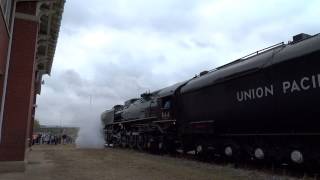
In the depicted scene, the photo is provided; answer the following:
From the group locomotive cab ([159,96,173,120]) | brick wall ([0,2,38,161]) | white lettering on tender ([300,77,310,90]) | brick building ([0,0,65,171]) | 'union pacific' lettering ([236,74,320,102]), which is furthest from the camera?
locomotive cab ([159,96,173,120])

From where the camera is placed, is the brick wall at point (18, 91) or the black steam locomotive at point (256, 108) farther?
the brick wall at point (18, 91)

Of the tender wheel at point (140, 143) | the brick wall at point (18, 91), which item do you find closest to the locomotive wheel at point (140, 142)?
the tender wheel at point (140, 143)

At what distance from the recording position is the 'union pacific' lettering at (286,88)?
1051 centimetres

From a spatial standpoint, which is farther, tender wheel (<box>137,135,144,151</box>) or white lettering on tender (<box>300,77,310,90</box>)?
tender wheel (<box>137,135,144,151</box>)

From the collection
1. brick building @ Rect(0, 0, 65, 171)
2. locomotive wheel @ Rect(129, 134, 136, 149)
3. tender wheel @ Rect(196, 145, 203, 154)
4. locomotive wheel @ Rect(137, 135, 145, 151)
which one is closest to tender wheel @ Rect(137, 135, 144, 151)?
locomotive wheel @ Rect(137, 135, 145, 151)

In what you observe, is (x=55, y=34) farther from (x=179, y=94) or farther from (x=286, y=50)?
(x=286, y=50)

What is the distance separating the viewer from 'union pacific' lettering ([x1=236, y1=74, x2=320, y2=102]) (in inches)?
414

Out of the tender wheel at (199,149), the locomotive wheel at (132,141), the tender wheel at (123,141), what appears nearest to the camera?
the tender wheel at (199,149)

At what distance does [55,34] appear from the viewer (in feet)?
61.4

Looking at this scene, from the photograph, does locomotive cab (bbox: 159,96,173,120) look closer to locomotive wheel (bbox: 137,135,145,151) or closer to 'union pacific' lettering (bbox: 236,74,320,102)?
locomotive wheel (bbox: 137,135,145,151)

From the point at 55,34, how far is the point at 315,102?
41.5ft

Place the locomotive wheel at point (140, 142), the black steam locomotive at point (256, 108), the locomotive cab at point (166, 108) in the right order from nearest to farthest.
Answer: the black steam locomotive at point (256, 108) → the locomotive cab at point (166, 108) → the locomotive wheel at point (140, 142)

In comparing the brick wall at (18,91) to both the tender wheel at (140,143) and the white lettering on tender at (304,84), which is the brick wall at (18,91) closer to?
the white lettering on tender at (304,84)

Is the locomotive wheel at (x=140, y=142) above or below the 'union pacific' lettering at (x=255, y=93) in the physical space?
below
